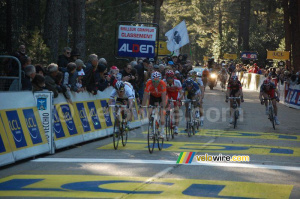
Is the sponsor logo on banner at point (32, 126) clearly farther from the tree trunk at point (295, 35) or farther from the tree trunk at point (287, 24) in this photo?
the tree trunk at point (287, 24)

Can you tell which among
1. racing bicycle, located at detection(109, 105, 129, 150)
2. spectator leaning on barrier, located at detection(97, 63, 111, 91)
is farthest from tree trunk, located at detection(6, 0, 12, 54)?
racing bicycle, located at detection(109, 105, 129, 150)

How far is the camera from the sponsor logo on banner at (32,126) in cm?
1323

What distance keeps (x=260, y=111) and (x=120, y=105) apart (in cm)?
1650

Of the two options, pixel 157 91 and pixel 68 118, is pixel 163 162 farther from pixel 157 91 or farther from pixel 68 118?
pixel 68 118

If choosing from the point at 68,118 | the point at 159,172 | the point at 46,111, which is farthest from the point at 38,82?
the point at 159,172

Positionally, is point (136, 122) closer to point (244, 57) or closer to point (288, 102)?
point (288, 102)

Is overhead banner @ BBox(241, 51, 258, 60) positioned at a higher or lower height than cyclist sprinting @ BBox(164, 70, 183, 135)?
higher

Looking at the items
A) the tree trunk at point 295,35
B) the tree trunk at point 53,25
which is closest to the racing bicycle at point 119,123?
the tree trunk at point 53,25

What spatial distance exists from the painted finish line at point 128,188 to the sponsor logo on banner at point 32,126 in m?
2.51

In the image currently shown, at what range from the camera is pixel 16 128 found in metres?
12.7

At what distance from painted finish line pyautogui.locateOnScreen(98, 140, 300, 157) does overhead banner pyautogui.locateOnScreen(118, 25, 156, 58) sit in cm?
1050

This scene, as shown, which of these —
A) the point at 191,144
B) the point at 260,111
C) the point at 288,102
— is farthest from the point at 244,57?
the point at 191,144

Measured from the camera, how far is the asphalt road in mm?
9359

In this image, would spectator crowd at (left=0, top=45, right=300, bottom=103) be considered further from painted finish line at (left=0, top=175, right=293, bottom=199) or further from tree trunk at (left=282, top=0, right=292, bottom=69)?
tree trunk at (left=282, top=0, right=292, bottom=69)
